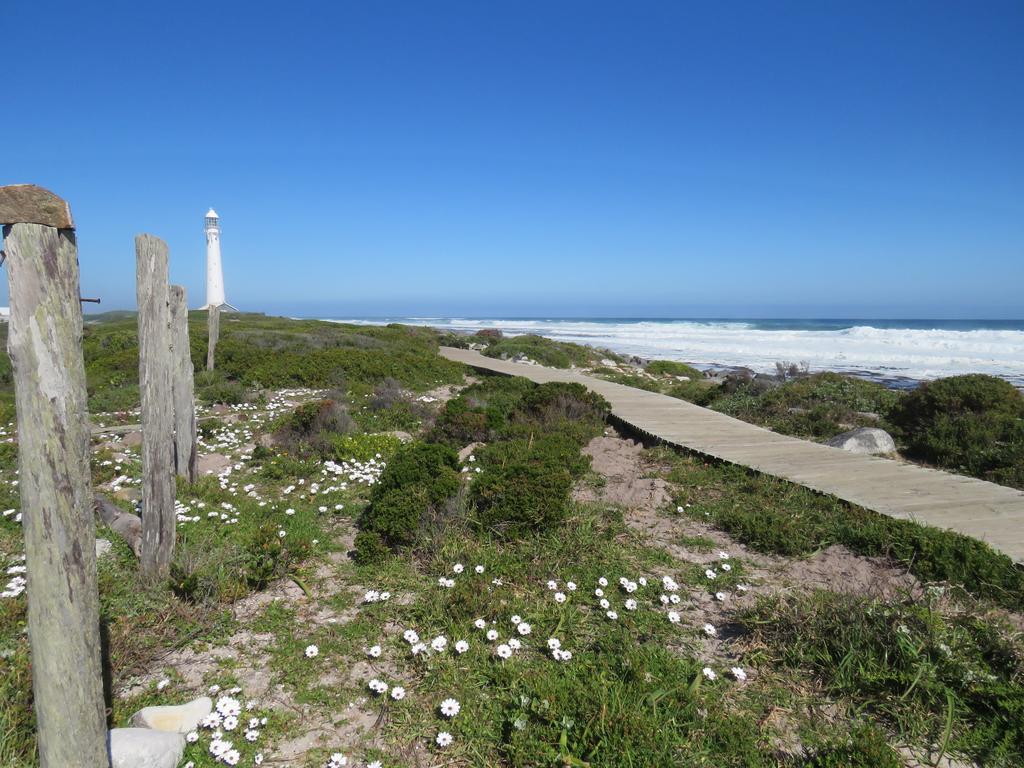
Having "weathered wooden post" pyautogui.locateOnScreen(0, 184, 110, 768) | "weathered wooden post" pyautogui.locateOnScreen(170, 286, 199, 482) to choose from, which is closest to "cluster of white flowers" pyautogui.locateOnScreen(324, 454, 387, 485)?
"weathered wooden post" pyautogui.locateOnScreen(170, 286, 199, 482)

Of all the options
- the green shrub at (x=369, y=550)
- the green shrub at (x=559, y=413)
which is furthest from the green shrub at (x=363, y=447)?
the green shrub at (x=369, y=550)

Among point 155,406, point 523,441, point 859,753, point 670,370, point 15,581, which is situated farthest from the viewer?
point 670,370

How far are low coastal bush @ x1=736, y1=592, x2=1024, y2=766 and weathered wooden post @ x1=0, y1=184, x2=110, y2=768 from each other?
3.86 meters

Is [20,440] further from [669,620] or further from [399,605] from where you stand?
[669,620]

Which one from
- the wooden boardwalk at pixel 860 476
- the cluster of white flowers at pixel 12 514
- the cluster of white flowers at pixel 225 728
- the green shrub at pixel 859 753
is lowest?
the cluster of white flowers at pixel 225 728

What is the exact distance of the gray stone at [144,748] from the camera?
8.51 ft

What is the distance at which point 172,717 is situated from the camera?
2.97 metres

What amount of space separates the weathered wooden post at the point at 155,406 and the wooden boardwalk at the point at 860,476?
684cm

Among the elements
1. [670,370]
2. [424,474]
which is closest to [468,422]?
[424,474]

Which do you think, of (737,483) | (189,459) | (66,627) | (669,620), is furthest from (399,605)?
(737,483)

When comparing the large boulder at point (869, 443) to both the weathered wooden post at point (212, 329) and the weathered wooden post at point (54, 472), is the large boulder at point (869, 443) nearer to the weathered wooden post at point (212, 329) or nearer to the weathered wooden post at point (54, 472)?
the weathered wooden post at point (54, 472)

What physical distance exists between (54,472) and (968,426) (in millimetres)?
11292

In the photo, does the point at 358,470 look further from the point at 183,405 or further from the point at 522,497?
the point at 522,497

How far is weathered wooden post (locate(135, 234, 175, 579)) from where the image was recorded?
4543 millimetres
